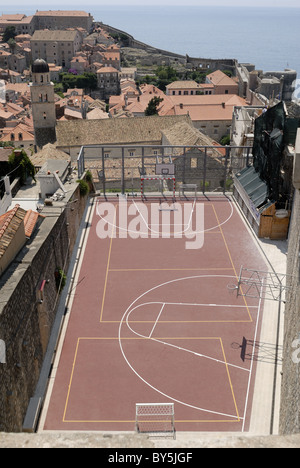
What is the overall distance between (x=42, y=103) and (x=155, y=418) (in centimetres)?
5828

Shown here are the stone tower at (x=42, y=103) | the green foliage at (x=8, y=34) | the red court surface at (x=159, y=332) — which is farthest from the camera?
the green foliage at (x=8, y=34)

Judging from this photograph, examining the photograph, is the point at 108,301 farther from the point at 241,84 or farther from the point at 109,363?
the point at 241,84

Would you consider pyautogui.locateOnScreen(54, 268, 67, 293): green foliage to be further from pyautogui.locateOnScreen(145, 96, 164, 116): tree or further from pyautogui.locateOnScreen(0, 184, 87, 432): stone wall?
pyautogui.locateOnScreen(145, 96, 164, 116): tree

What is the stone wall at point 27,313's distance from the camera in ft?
54.2

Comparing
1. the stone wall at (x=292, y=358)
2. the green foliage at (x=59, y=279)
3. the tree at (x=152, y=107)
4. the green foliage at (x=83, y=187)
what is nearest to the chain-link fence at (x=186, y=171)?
the green foliage at (x=83, y=187)

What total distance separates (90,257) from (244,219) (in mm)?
11564

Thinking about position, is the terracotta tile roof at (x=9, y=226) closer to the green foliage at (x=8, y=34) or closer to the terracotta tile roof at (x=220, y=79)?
the terracotta tile roof at (x=220, y=79)

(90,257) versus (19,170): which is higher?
(19,170)

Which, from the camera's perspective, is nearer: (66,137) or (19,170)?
(19,170)

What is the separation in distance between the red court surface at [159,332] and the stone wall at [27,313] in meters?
1.38

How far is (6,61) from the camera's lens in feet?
528

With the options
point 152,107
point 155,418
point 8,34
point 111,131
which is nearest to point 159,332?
point 155,418

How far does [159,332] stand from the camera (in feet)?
76.2

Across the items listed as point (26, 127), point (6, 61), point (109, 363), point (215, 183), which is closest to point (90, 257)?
point (109, 363)
